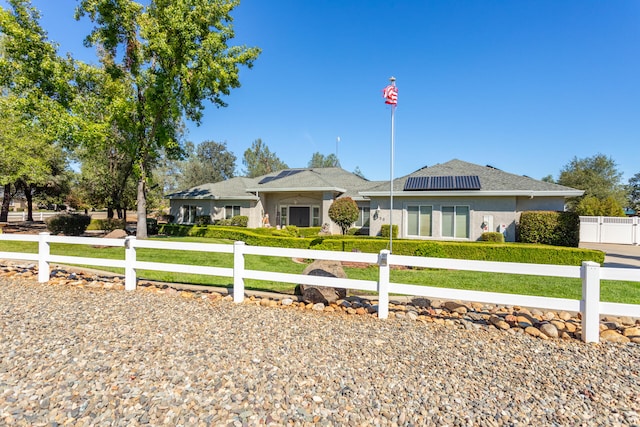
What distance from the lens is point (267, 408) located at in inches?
107

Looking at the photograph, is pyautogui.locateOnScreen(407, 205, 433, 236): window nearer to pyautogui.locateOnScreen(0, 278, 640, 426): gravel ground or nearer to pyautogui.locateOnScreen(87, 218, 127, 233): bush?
pyautogui.locateOnScreen(0, 278, 640, 426): gravel ground

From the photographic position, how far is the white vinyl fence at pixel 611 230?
67.8 ft

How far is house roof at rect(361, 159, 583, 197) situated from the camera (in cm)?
1522

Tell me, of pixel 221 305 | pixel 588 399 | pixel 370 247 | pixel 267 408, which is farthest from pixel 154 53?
pixel 588 399

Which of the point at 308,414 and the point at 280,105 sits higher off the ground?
the point at 280,105

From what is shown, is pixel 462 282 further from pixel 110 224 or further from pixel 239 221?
pixel 110 224

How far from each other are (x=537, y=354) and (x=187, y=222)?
1011 inches

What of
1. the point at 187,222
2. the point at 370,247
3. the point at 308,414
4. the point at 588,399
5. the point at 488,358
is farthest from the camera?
the point at 187,222

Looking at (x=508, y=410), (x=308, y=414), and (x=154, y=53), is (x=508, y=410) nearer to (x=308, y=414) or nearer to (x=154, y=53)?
(x=308, y=414)

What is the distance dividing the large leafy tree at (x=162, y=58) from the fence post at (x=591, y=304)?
18.1 metres

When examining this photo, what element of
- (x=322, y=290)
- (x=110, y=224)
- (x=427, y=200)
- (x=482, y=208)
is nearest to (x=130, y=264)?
(x=322, y=290)

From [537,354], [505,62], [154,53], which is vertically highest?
[154,53]

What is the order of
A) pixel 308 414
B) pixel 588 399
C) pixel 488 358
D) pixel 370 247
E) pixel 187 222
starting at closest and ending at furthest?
pixel 308 414 → pixel 588 399 → pixel 488 358 → pixel 370 247 → pixel 187 222

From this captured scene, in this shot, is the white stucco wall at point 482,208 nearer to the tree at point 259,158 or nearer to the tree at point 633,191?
the tree at point 633,191
